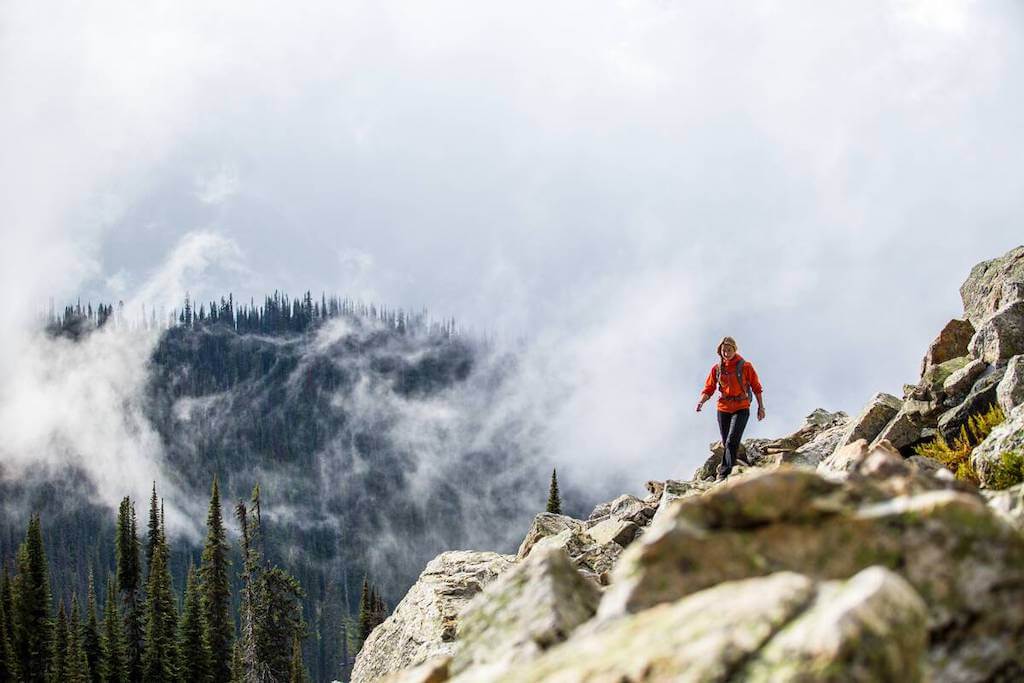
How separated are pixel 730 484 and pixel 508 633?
2.53 meters

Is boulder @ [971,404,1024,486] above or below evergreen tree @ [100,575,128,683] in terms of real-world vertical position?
above

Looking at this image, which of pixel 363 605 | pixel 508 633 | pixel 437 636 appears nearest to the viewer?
pixel 508 633

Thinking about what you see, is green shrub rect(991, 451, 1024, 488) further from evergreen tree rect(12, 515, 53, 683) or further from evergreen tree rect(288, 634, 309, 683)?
evergreen tree rect(12, 515, 53, 683)

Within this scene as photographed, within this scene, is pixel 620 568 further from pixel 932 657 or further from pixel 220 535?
pixel 220 535

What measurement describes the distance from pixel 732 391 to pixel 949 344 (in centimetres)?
881

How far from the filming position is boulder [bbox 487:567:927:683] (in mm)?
5883

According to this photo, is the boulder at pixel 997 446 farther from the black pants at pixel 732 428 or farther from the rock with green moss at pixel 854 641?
the rock with green moss at pixel 854 641

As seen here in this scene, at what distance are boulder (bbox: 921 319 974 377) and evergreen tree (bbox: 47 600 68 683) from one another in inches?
3458

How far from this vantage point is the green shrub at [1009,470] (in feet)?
51.6

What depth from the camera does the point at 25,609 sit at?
102 metres

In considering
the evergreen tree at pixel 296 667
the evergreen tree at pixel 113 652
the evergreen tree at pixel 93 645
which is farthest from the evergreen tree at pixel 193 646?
the evergreen tree at pixel 296 667

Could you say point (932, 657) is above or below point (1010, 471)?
below

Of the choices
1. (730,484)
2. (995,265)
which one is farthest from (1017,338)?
(730,484)

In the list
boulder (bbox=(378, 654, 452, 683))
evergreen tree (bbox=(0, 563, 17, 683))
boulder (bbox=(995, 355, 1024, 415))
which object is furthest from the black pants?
evergreen tree (bbox=(0, 563, 17, 683))
